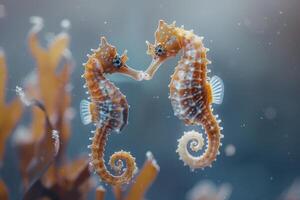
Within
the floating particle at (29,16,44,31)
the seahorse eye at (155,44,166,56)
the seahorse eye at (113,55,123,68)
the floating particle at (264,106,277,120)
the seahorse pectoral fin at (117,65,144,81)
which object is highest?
the floating particle at (29,16,44,31)

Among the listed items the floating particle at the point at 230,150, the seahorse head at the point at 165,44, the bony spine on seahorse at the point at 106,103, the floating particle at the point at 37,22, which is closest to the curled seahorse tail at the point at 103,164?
the bony spine on seahorse at the point at 106,103

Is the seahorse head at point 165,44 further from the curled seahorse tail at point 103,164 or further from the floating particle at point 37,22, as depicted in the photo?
the floating particle at point 37,22

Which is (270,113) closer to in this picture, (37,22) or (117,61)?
(117,61)

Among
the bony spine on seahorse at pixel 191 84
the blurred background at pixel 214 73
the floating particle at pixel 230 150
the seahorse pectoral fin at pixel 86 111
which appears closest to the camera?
the bony spine on seahorse at pixel 191 84

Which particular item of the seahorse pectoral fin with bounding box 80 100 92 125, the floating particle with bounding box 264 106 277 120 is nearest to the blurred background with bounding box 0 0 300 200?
the floating particle with bounding box 264 106 277 120

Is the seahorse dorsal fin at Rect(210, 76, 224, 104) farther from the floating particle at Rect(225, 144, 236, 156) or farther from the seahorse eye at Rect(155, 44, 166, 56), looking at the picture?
the floating particle at Rect(225, 144, 236, 156)

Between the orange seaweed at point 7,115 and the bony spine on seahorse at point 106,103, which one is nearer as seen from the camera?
the bony spine on seahorse at point 106,103

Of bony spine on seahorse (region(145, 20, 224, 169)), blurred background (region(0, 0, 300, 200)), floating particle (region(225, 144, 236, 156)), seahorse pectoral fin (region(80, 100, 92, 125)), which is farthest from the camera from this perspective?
floating particle (region(225, 144, 236, 156))
